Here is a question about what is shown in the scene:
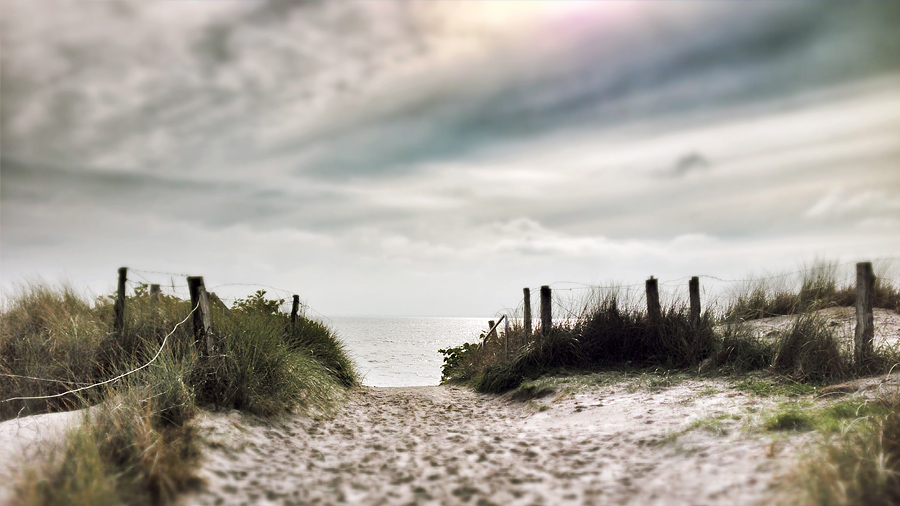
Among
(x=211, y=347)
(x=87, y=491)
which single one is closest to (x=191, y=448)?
(x=87, y=491)

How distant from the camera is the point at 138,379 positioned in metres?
5.80

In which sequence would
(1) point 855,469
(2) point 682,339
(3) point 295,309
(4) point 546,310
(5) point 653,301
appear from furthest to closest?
1. (3) point 295,309
2. (4) point 546,310
3. (5) point 653,301
4. (2) point 682,339
5. (1) point 855,469

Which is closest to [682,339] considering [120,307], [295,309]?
[295,309]

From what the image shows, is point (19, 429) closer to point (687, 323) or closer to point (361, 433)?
point (361, 433)

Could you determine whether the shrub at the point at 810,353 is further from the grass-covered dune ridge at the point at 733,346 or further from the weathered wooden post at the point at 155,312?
the weathered wooden post at the point at 155,312

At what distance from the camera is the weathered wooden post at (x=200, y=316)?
6.76m

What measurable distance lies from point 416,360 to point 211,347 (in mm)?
33034

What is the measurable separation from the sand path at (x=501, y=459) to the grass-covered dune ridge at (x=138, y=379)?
1.14ft

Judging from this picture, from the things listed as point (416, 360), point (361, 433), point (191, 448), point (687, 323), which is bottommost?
point (416, 360)

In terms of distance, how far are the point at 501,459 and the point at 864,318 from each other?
6.23 m

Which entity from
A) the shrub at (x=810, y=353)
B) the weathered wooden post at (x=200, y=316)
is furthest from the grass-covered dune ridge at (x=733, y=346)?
the weathered wooden post at (x=200, y=316)

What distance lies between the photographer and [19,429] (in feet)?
17.9

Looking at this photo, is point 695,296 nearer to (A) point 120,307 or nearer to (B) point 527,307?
(B) point 527,307

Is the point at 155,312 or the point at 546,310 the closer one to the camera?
the point at 155,312
